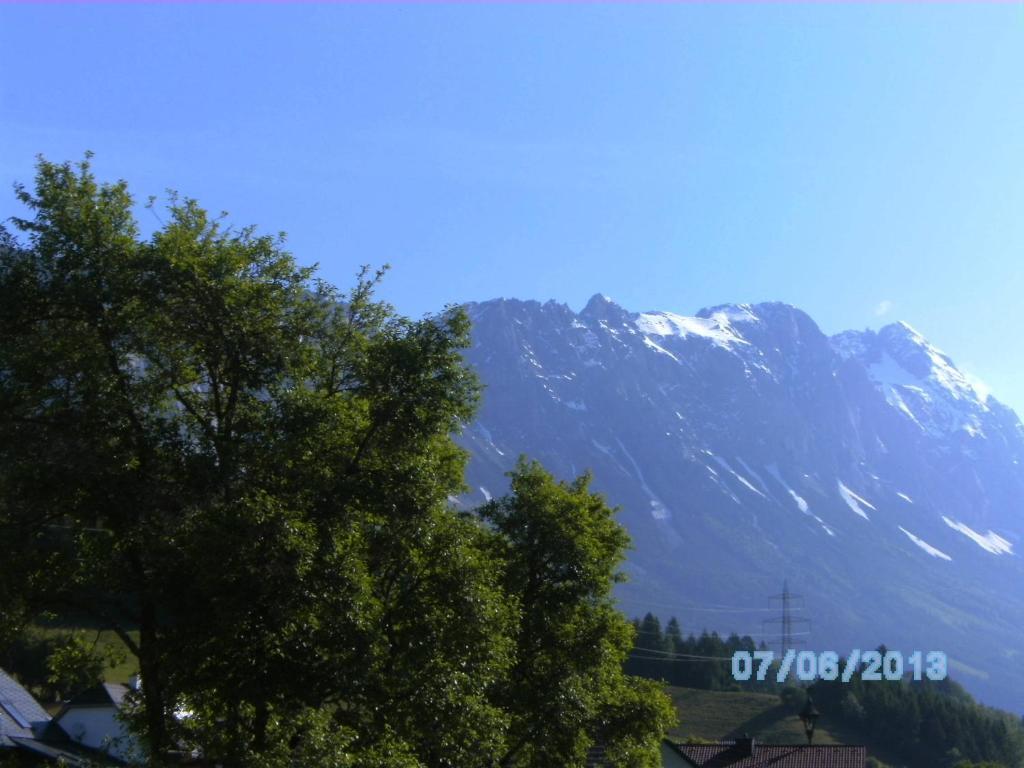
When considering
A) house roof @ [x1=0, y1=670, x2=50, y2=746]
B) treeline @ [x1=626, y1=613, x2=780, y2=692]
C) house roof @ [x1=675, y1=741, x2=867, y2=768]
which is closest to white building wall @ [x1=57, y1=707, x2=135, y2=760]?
house roof @ [x1=0, y1=670, x2=50, y2=746]

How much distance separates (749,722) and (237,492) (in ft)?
453

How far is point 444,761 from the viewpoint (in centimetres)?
2180

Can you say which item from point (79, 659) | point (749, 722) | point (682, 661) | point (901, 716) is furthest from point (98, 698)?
point (682, 661)

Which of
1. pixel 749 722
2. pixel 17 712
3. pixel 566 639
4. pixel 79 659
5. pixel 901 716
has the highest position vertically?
pixel 901 716

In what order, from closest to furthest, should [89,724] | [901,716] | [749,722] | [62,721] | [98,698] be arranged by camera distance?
[89,724] → [62,721] → [98,698] → [749,722] → [901,716]

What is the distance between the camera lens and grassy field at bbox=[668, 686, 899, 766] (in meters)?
140

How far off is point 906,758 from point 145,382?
145563 mm

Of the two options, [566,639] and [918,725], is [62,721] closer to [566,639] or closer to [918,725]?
[566,639]

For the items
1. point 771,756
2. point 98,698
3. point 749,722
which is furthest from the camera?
point 749,722

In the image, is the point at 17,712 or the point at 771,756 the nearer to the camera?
the point at 17,712

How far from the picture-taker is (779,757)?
6188 cm

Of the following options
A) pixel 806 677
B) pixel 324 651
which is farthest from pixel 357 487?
pixel 806 677

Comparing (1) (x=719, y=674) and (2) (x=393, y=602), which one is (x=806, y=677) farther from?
(2) (x=393, y=602)

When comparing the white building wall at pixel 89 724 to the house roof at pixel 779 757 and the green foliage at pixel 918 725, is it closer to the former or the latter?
the house roof at pixel 779 757
